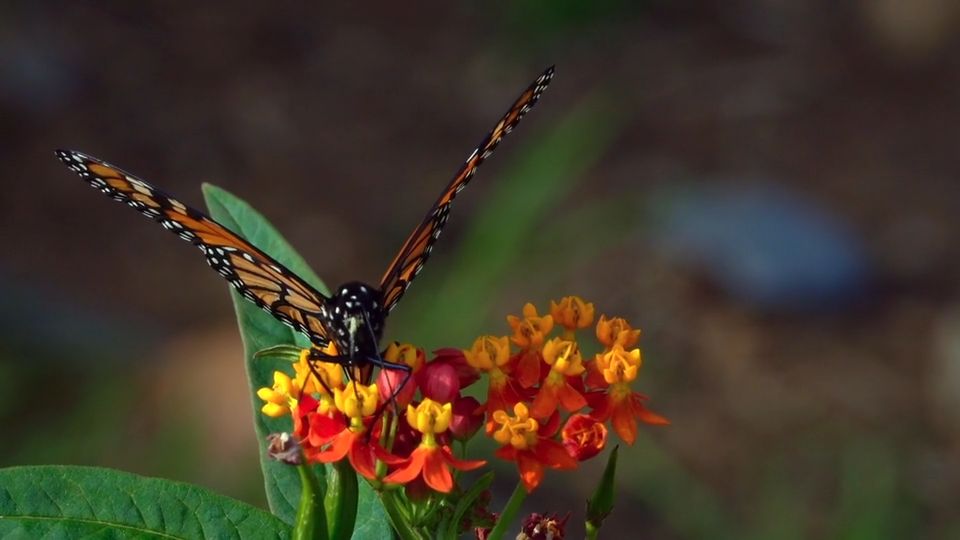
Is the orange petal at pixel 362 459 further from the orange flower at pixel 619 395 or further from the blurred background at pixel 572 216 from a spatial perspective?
the blurred background at pixel 572 216

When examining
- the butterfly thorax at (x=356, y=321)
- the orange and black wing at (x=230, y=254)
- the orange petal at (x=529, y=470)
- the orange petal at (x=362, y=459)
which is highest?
the orange and black wing at (x=230, y=254)

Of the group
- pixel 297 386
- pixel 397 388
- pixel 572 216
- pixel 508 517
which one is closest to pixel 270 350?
pixel 297 386

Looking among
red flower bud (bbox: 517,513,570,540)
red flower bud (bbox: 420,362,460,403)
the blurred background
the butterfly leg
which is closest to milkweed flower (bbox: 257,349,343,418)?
the butterfly leg

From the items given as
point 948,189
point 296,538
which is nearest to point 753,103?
point 948,189

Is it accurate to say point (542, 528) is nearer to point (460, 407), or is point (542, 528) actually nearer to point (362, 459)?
point (460, 407)

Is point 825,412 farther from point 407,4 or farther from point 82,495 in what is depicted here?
point 82,495

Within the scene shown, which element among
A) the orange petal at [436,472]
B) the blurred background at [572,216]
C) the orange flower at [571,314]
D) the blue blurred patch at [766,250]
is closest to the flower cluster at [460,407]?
the orange petal at [436,472]

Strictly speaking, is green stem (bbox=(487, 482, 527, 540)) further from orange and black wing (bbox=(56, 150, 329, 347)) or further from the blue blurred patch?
the blue blurred patch
